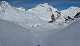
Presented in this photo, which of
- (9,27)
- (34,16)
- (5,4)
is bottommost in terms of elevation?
(9,27)

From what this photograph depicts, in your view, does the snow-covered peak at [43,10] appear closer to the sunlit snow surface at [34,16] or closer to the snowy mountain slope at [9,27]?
the sunlit snow surface at [34,16]

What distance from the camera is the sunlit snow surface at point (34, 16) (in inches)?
53.5

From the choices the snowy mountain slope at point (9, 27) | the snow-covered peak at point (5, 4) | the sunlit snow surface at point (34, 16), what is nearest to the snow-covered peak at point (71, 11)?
the sunlit snow surface at point (34, 16)

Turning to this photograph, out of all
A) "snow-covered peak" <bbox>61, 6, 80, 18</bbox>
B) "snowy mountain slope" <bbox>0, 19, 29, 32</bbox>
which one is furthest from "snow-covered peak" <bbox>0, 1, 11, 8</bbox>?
"snow-covered peak" <bbox>61, 6, 80, 18</bbox>

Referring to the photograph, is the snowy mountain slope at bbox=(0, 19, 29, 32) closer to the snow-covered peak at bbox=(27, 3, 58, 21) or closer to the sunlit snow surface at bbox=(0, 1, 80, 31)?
the sunlit snow surface at bbox=(0, 1, 80, 31)

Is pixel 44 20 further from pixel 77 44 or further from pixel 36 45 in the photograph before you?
pixel 77 44

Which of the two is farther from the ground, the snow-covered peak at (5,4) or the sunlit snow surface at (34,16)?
the snow-covered peak at (5,4)

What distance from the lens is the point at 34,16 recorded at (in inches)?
53.7

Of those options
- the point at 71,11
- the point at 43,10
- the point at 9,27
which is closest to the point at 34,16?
the point at 43,10

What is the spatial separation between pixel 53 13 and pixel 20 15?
0.38 meters

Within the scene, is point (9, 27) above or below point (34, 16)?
below

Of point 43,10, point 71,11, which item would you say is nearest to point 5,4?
point 43,10

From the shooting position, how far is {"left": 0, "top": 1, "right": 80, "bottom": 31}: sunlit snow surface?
4.46ft

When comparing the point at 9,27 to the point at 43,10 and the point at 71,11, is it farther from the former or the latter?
the point at 71,11
